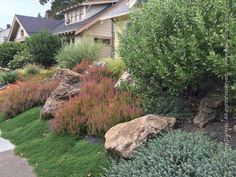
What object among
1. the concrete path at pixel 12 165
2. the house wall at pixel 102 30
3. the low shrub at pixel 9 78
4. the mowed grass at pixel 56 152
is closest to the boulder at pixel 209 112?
the mowed grass at pixel 56 152

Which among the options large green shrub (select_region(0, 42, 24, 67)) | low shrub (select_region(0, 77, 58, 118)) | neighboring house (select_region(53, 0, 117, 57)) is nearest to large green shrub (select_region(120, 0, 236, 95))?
low shrub (select_region(0, 77, 58, 118))

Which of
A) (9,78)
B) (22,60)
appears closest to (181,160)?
(9,78)

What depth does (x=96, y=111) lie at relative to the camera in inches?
Answer: 328

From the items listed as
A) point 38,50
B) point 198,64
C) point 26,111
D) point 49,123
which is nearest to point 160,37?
point 198,64

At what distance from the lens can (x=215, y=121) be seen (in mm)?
6477

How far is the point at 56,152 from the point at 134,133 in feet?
7.48

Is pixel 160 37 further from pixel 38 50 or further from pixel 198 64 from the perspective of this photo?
pixel 38 50

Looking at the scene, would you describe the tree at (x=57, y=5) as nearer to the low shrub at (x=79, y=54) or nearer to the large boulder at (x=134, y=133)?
the low shrub at (x=79, y=54)

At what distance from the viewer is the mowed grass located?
6.70 metres

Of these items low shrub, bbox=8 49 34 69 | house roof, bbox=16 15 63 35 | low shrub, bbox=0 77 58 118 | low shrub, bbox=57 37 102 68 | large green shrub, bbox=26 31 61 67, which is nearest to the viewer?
low shrub, bbox=0 77 58 118

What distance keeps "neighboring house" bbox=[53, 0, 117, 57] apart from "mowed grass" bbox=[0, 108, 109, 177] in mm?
16883

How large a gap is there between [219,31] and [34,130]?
18.6 feet

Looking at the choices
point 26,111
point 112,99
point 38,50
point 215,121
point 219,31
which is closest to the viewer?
point 219,31

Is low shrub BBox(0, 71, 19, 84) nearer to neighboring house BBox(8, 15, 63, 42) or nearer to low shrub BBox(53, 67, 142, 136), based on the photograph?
low shrub BBox(53, 67, 142, 136)
